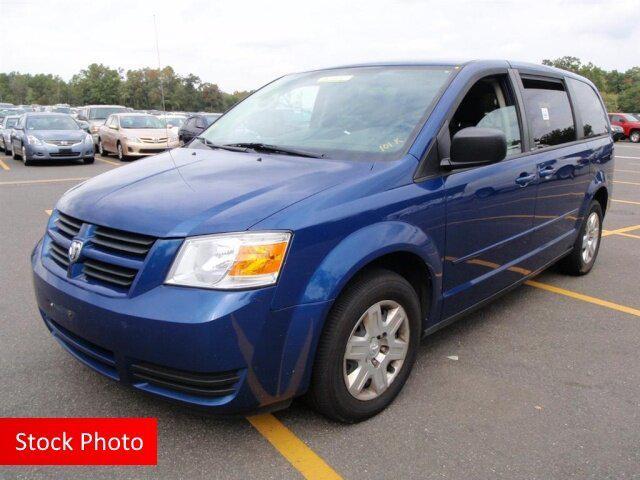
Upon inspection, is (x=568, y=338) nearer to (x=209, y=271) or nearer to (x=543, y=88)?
(x=543, y=88)

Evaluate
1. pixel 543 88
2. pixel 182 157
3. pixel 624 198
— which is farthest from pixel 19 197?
pixel 624 198

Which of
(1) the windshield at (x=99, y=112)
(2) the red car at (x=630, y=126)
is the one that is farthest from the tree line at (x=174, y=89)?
(2) the red car at (x=630, y=126)

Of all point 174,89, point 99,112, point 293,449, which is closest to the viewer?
point 293,449

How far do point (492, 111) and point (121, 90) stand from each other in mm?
86690

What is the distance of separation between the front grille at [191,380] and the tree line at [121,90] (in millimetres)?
39145

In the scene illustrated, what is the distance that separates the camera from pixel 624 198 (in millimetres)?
10391

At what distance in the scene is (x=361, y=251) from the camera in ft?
8.12

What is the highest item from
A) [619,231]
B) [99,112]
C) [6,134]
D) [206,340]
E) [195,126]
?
[99,112]

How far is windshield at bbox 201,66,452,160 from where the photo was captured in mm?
3037

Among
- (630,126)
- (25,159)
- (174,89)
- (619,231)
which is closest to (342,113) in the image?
(619,231)

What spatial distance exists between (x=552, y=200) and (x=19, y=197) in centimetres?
894

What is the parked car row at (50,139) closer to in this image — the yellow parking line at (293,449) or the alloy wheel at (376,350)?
the yellow parking line at (293,449)

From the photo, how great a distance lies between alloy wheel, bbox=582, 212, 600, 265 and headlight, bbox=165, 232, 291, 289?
375 cm

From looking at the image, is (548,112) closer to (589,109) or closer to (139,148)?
(589,109)
